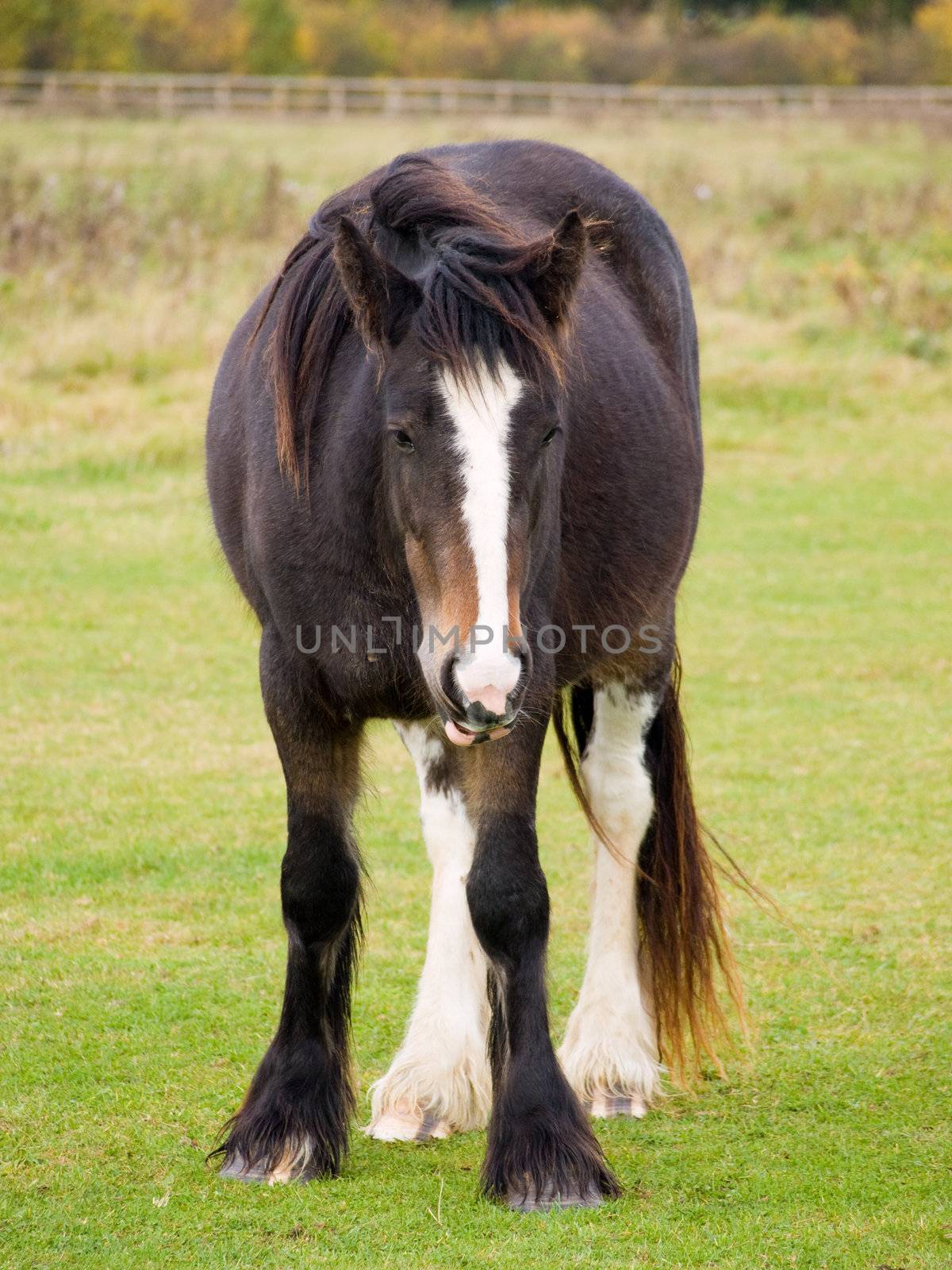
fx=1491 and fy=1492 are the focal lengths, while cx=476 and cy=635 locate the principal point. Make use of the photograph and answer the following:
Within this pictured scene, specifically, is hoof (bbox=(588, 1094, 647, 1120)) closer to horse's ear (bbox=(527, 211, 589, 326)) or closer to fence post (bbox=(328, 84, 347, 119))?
horse's ear (bbox=(527, 211, 589, 326))

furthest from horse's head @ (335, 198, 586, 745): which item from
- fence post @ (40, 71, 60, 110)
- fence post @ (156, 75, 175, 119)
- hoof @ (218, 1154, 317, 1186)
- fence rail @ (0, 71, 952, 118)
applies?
fence rail @ (0, 71, 952, 118)

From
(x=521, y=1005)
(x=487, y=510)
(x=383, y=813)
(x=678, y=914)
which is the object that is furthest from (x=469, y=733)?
(x=383, y=813)

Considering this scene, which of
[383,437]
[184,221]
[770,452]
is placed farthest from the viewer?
[184,221]

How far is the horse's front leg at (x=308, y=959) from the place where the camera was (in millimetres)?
3223

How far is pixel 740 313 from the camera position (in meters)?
15.5

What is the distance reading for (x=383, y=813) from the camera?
229 inches

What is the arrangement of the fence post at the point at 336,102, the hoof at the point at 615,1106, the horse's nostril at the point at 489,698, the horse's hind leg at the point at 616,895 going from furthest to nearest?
1. the fence post at the point at 336,102
2. the horse's hind leg at the point at 616,895
3. the hoof at the point at 615,1106
4. the horse's nostril at the point at 489,698

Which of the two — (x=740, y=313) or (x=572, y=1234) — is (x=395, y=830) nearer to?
(x=572, y=1234)

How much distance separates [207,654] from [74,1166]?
15.2 feet

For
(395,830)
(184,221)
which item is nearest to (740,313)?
(184,221)

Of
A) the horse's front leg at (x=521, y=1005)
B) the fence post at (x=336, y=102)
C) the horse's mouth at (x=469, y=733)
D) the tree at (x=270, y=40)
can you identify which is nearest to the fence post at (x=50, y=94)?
the fence post at (x=336, y=102)

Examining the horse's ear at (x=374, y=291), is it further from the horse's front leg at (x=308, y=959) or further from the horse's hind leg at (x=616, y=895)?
the horse's hind leg at (x=616, y=895)

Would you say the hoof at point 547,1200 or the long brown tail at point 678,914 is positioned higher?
the long brown tail at point 678,914

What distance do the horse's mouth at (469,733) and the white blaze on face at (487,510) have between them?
7cm
